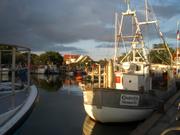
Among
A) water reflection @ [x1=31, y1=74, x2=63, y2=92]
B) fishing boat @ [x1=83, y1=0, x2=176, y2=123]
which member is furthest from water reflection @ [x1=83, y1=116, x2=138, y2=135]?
water reflection @ [x1=31, y1=74, x2=63, y2=92]

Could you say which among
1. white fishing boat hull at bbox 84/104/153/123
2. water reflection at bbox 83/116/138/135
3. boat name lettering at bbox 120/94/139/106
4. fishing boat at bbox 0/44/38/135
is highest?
fishing boat at bbox 0/44/38/135

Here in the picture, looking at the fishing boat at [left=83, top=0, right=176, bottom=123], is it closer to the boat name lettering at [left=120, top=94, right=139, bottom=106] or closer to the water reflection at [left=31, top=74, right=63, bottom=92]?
the boat name lettering at [left=120, top=94, right=139, bottom=106]

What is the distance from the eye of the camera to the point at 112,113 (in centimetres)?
1889

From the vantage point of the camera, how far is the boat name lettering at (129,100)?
18619 millimetres

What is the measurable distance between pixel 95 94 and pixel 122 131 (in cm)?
250

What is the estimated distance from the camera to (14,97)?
8.73 meters

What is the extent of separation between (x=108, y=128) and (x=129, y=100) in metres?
2.08

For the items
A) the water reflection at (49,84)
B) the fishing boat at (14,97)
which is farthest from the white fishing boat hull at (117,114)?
the water reflection at (49,84)

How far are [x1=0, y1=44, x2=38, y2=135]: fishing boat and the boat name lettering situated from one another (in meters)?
8.02

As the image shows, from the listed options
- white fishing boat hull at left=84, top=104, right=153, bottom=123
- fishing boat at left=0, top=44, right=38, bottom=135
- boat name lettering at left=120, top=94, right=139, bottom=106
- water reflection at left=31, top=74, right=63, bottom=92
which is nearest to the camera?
fishing boat at left=0, top=44, right=38, bottom=135

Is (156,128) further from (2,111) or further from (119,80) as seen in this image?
(2,111)

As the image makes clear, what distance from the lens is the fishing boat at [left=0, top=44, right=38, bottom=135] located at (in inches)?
283

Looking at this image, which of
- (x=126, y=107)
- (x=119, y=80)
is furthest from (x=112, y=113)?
(x=119, y=80)

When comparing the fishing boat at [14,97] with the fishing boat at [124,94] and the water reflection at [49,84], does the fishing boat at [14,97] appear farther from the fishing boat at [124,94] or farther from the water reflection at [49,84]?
the water reflection at [49,84]
